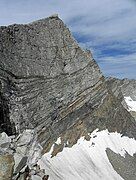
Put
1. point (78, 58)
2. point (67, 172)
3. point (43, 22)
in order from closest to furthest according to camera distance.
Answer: point (67, 172) → point (43, 22) → point (78, 58)

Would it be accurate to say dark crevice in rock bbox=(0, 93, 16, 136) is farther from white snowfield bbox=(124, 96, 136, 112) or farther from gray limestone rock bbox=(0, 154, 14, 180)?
white snowfield bbox=(124, 96, 136, 112)

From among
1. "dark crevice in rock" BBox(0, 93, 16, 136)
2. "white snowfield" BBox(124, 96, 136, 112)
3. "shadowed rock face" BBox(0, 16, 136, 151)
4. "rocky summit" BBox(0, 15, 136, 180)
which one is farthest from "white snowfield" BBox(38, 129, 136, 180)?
"white snowfield" BBox(124, 96, 136, 112)

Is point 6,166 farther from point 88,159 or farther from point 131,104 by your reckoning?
point 131,104

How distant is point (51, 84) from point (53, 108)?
9.87 feet

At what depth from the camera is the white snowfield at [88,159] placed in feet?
Result: 155

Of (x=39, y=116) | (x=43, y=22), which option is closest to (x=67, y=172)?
(x=39, y=116)

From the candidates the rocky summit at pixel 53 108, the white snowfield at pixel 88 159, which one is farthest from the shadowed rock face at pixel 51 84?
the white snowfield at pixel 88 159

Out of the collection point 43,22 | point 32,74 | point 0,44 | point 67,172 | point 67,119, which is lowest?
point 67,172

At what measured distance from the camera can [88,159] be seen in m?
54.1

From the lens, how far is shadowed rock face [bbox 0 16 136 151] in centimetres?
4575

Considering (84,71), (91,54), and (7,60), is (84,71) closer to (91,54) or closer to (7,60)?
(91,54)

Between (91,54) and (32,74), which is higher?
→ (91,54)

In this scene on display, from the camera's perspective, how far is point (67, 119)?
54188 millimetres

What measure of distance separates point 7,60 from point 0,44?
190 cm
